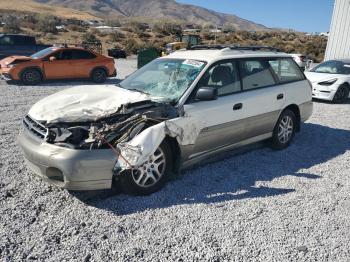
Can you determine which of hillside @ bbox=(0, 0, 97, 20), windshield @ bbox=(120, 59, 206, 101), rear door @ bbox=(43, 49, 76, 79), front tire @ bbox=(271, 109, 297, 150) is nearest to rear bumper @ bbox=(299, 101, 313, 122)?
front tire @ bbox=(271, 109, 297, 150)

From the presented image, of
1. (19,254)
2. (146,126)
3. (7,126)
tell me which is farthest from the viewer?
(7,126)

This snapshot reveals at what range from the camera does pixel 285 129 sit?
20.0 feet

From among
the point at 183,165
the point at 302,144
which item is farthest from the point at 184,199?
the point at 302,144

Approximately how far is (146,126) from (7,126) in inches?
159

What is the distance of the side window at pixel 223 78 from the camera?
4.76m

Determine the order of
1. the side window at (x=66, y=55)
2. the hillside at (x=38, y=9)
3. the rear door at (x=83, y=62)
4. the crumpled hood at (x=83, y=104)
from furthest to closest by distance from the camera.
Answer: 1. the hillside at (x=38, y=9)
2. the rear door at (x=83, y=62)
3. the side window at (x=66, y=55)
4. the crumpled hood at (x=83, y=104)

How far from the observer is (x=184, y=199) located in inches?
164

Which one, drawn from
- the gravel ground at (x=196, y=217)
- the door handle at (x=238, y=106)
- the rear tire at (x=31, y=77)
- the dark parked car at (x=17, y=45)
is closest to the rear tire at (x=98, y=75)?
the rear tire at (x=31, y=77)

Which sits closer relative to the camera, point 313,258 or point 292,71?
point 313,258

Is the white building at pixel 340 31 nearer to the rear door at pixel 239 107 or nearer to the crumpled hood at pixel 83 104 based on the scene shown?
the rear door at pixel 239 107

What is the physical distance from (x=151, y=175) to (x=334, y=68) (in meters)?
9.69

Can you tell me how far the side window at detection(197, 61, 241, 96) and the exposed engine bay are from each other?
3.01ft

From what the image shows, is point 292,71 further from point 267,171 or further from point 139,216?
point 139,216

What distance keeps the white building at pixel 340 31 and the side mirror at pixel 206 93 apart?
1442 centimetres
